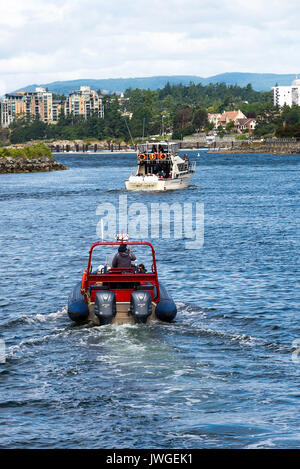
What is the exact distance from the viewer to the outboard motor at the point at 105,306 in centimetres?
2206

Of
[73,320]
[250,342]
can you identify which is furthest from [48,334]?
[250,342]

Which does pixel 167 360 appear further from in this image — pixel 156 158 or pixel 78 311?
pixel 156 158

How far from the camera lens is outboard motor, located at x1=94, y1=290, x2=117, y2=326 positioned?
22.1 meters

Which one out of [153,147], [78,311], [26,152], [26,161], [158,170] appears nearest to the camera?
[78,311]

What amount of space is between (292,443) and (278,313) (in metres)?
10.9

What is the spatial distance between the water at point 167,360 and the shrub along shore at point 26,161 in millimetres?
103893
